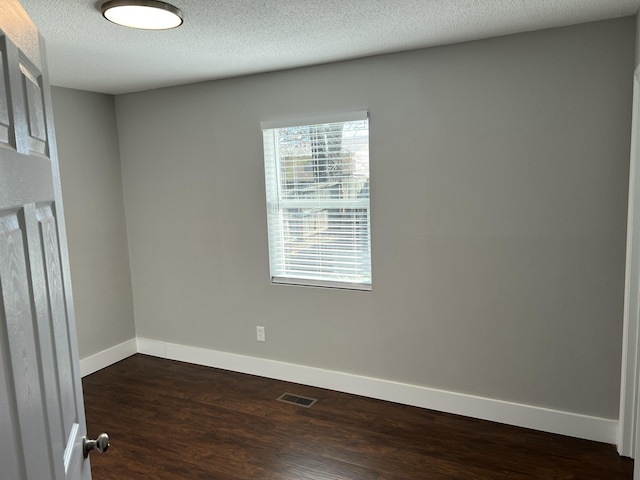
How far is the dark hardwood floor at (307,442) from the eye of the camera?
2502 mm

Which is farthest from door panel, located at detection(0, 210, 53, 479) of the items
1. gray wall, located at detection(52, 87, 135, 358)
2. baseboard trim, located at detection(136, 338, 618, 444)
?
gray wall, located at detection(52, 87, 135, 358)

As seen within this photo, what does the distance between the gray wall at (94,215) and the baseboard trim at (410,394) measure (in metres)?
0.47

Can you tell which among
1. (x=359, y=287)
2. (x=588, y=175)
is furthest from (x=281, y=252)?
(x=588, y=175)

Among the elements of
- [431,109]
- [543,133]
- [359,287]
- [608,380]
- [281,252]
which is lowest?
[608,380]

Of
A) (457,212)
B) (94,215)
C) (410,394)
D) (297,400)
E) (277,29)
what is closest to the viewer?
(277,29)

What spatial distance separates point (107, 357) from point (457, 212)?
3116 mm

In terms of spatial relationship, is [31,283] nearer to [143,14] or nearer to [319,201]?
[143,14]

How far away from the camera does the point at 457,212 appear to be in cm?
290

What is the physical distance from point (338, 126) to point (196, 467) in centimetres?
224

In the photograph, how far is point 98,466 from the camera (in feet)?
8.64

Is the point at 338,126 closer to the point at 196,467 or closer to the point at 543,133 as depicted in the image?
the point at 543,133

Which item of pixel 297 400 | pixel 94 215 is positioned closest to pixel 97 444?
pixel 297 400

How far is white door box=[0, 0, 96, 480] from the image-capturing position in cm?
79

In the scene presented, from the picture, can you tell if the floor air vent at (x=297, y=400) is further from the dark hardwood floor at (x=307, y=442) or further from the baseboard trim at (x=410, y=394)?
the baseboard trim at (x=410, y=394)
